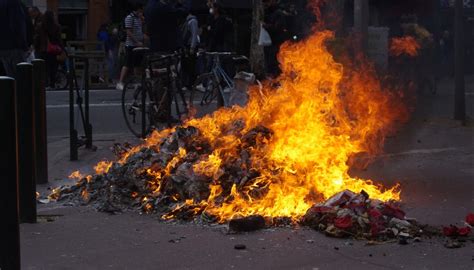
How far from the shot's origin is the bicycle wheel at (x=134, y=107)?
1066 cm

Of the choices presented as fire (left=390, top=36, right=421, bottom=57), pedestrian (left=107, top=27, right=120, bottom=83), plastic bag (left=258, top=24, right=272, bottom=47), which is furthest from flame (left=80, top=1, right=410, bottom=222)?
pedestrian (left=107, top=27, right=120, bottom=83)

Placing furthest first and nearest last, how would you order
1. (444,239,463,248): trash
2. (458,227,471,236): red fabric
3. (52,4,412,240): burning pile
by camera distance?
(52,4,412,240): burning pile, (458,227,471,236): red fabric, (444,239,463,248): trash

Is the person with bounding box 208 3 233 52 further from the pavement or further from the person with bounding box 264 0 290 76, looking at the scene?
the pavement

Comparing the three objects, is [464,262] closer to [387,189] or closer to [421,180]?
[387,189]

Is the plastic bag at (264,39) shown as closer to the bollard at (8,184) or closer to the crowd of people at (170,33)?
the crowd of people at (170,33)

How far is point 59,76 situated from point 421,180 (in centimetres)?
1293

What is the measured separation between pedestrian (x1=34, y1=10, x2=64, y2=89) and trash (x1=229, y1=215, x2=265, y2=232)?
11.3m

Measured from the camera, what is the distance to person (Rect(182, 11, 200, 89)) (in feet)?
50.0

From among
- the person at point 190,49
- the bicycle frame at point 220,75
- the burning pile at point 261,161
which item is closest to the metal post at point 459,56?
the bicycle frame at point 220,75

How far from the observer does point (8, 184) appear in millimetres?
4316

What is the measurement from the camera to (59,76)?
1900 cm

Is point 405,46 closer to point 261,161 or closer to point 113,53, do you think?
point 261,161

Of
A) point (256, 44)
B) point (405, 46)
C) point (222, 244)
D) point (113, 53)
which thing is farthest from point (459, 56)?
point (113, 53)

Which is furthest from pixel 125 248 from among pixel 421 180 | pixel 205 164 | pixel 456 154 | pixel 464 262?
pixel 456 154
